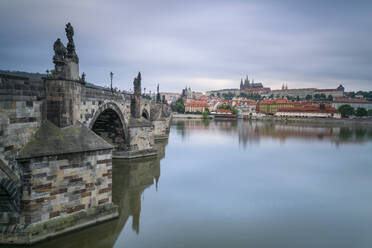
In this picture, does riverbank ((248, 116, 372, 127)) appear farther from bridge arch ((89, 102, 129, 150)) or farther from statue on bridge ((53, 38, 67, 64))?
statue on bridge ((53, 38, 67, 64))

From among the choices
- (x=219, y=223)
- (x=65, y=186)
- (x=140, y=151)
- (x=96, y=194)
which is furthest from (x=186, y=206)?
(x=140, y=151)

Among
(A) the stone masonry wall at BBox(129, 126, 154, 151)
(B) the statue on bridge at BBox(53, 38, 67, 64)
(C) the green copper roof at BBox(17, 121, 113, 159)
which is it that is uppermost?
(B) the statue on bridge at BBox(53, 38, 67, 64)

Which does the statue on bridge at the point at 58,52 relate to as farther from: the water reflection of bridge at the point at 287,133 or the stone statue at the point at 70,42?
the water reflection of bridge at the point at 287,133

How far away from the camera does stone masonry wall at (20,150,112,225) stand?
7.45m

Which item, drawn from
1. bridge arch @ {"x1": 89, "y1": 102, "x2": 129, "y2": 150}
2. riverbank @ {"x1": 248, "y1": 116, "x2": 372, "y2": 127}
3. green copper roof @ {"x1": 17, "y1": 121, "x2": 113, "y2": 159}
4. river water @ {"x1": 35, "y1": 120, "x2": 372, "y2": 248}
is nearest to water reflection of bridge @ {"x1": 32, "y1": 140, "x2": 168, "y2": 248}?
river water @ {"x1": 35, "y1": 120, "x2": 372, "y2": 248}

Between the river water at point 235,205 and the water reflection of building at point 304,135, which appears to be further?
the water reflection of building at point 304,135

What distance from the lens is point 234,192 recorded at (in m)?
13.6

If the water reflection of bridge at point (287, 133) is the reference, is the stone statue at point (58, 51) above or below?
above

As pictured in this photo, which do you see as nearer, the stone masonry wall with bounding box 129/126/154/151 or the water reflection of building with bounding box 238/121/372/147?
the stone masonry wall with bounding box 129/126/154/151

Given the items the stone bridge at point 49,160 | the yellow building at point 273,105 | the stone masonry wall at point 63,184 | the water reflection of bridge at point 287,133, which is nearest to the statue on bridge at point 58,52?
the stone bridge at point 49,160

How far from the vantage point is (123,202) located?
11.7 meters

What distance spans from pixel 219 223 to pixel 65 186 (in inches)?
218

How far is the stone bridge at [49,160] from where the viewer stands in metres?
7.30

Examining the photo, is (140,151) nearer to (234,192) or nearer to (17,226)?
(234,192)
